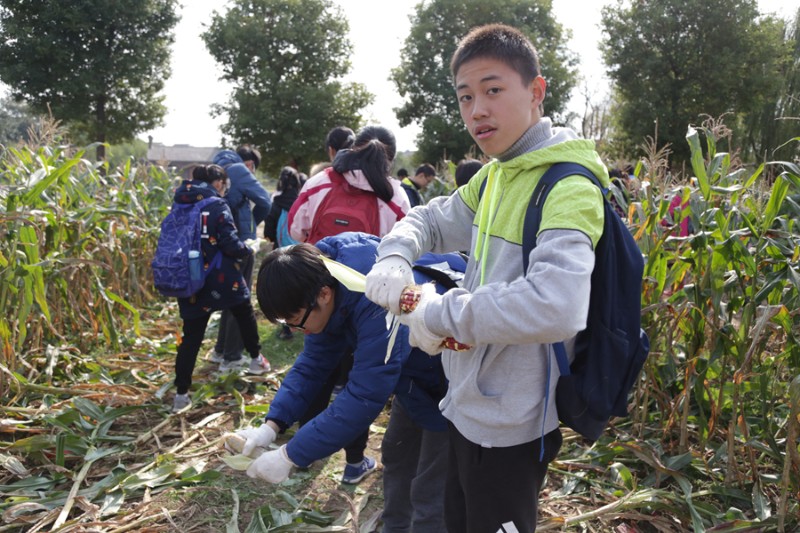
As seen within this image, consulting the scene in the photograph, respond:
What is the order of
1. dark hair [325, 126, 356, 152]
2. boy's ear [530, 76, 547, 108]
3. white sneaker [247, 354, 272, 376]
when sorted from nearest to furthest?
boy's ear [530, 76, 547, 108] → dark hair [325, 126, 356, 152] → white sneaker [247, 354, 272, 376]

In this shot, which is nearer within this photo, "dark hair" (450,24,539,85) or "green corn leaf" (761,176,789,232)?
"dark hair" (450,24,539,85)

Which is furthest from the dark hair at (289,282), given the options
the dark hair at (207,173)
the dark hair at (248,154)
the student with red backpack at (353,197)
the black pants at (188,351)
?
the dark hair at (248,154)

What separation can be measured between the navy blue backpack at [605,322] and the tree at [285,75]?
19441 millimetres

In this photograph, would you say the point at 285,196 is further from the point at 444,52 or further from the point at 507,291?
the point at 444,52

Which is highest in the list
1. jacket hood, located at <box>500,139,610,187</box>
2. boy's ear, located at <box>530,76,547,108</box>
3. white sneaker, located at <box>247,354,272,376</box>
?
boy's ear, located at <box>530,76,547,108</box>

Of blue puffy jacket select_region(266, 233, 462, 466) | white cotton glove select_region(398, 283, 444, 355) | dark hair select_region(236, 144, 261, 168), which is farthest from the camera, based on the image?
dark hair select_region(236, 144, 261, 168)

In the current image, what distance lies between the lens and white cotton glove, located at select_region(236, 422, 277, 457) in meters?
1.70

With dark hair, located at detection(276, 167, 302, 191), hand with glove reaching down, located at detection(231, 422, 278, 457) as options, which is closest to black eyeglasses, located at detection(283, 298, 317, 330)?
hand with glove reaching down, located at detection(231, 422, 278, 457)

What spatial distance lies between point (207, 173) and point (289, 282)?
8.39ft

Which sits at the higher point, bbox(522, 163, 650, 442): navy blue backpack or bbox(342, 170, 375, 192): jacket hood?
bbox(342, 170, 375, 192): jacket hood

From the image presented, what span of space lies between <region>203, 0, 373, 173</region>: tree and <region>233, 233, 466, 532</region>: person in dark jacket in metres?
18.6

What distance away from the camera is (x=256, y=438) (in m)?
1.72

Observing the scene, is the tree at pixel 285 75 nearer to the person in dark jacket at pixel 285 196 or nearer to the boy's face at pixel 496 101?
the person in dark jacket at pixel 285 196

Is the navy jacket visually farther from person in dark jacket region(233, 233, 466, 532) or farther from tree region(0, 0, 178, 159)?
tree region(0, 0, 178, 159)
